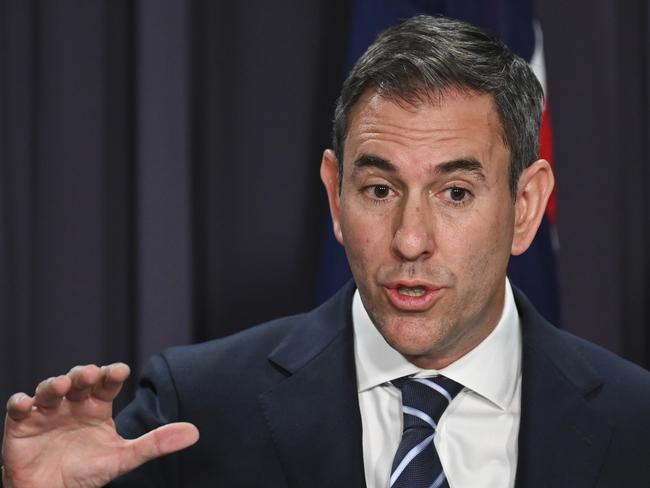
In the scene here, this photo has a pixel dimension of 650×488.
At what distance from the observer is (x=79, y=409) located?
1.66 meters

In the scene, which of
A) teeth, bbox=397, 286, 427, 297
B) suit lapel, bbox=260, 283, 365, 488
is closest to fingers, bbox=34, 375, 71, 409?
suit lapel, bbox=260, 283, 365, 488

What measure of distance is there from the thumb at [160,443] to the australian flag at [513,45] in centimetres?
110

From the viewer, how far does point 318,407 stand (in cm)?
195

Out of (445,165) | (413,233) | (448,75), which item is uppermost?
(448,75)

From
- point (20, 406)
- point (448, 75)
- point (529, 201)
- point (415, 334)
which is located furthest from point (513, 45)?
point (20, 406)

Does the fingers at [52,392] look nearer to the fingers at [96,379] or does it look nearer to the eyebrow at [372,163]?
the fingers at [96,379]

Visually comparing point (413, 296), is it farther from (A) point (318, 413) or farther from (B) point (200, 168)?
(B) point (200, 168)

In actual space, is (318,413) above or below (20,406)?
below

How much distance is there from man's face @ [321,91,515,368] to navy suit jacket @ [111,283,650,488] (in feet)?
0.61

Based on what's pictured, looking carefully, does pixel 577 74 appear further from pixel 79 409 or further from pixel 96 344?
pixel 79 409

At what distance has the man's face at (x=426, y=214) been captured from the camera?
5.93 feet

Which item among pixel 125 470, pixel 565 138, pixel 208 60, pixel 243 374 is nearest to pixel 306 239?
pixel 208 60

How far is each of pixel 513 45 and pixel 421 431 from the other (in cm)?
122

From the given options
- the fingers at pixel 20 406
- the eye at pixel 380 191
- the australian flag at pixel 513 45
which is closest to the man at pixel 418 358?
the eye at pixel 380 191
